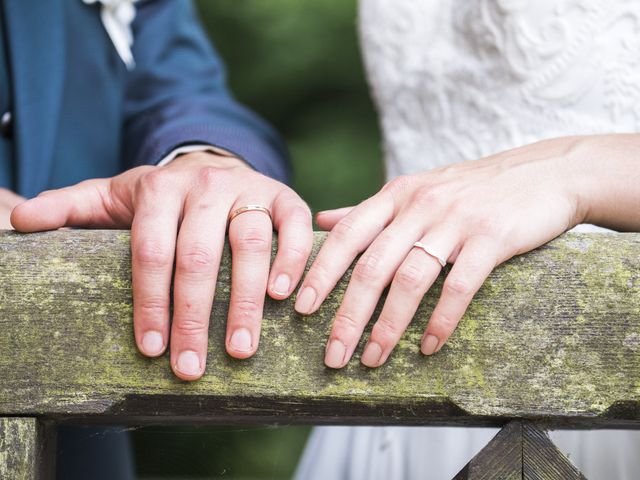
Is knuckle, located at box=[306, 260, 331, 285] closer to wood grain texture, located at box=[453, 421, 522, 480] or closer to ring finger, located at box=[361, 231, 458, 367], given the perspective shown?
ring finger, located at box=[361, 231, 458, 367]

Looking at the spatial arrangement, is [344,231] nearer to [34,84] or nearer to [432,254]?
[432,254]

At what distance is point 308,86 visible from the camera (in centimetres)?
265

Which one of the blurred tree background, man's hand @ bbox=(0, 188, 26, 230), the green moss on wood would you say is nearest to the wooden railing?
the green moss on wood

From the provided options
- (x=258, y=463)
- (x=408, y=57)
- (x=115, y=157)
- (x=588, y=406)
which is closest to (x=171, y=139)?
(x=115, y=157)

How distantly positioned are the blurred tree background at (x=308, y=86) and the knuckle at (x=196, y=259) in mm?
1789

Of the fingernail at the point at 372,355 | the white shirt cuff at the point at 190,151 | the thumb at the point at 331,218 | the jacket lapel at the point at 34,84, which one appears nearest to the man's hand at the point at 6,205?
the jacket lapel at the point at 34,84

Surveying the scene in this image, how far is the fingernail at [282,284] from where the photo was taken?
25.4 inches

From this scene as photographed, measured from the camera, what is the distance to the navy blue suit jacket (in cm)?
124

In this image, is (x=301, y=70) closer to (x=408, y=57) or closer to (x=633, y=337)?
(x=408, y=57)

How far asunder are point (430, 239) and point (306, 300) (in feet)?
0.44

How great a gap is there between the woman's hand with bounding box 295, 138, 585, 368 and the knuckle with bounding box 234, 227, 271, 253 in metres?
0.05

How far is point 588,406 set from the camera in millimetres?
640

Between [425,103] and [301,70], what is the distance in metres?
1.35

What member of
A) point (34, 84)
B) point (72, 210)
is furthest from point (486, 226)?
point (34, 84)
